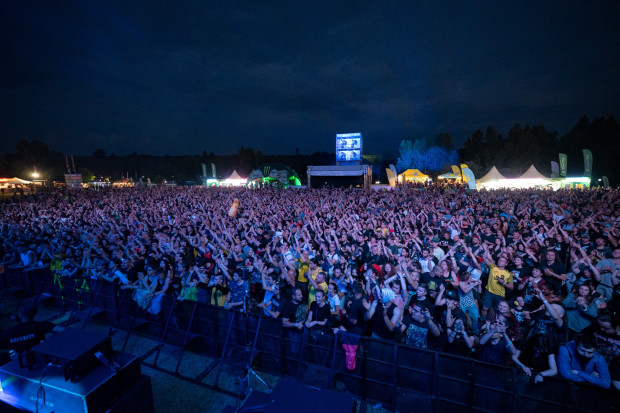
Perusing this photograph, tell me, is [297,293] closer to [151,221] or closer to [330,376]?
[330,376]

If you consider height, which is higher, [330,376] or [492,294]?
[492,294]

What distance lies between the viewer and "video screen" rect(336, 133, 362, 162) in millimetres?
36656

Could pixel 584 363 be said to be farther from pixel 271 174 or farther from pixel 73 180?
pixel 271 174

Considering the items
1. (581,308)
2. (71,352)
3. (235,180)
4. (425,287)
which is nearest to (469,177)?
(581,308)

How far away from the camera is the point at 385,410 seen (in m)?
4.04

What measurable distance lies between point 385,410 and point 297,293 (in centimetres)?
209

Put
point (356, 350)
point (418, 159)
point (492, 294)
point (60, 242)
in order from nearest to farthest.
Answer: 1. point (356, 350)
2. point (492, 294)
3. point (60, 242)
4. point (418, 159)

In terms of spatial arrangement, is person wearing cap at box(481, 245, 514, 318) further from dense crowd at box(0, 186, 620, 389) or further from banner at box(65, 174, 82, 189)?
banner at box(65, 174, 82, 189)

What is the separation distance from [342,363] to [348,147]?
34728 mm

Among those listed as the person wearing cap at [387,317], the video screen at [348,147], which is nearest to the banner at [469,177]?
the video screen at [348,147]

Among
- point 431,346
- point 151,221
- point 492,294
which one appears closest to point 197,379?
point 431,346

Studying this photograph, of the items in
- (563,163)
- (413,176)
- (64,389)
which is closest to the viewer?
(64,389)

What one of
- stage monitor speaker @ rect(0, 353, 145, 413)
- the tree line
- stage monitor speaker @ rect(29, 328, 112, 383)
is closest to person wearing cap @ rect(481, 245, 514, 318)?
stage monitor speaker @ rect(0, 353, 145, 413)

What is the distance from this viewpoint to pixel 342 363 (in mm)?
4172
